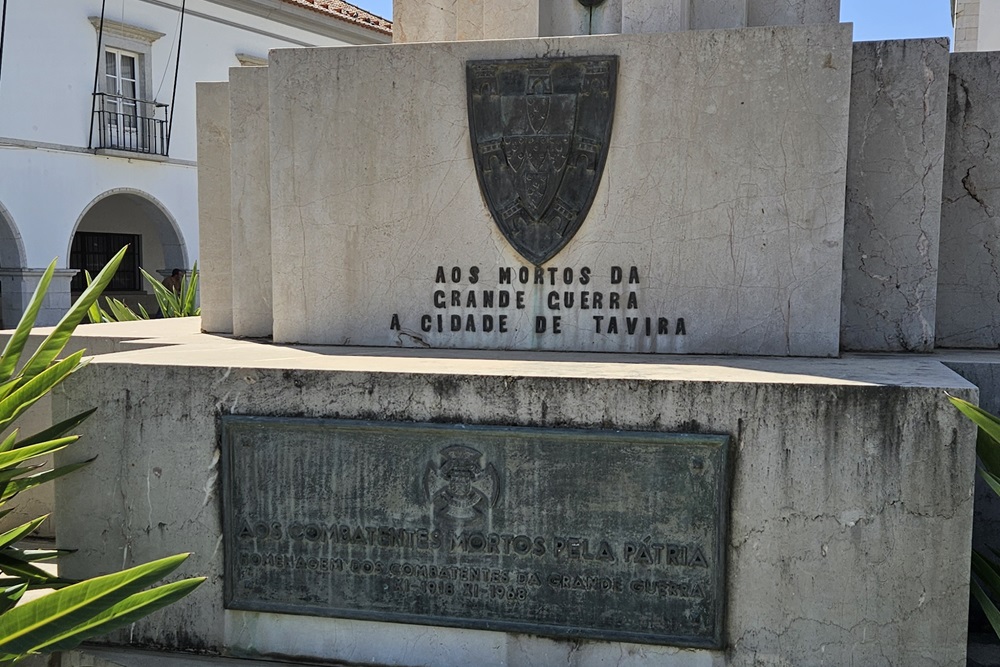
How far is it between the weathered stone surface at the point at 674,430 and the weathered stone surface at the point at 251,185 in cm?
80

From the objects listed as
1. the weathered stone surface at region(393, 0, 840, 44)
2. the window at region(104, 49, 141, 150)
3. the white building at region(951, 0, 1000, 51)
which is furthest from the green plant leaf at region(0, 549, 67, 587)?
the window at region(104, 49, 141, 150)

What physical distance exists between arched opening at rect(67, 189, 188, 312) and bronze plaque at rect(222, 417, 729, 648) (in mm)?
16847

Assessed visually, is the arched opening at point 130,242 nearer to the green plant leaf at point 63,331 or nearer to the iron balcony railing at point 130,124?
the iron balcony railing at point 130,124

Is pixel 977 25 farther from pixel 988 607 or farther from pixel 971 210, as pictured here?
pixel 988 607

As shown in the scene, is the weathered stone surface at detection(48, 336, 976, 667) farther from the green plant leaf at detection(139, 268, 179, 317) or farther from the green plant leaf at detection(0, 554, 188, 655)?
the green plant leaf at detection(139, 268, 179, 317)

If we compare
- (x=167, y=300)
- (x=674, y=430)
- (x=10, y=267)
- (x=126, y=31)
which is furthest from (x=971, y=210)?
(x=126, y=31)

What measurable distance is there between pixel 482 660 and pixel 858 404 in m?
1.32

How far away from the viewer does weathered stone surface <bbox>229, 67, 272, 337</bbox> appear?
3.95 meters

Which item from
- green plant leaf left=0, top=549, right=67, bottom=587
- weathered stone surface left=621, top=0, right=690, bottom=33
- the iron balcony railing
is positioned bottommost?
green plant leaf left=0, top=549, right=67, bottom=587

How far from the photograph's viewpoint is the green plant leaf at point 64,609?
2.33 metres

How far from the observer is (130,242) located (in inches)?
778

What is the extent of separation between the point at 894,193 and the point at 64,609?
293 centimetres

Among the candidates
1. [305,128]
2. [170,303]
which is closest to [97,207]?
[170,303]

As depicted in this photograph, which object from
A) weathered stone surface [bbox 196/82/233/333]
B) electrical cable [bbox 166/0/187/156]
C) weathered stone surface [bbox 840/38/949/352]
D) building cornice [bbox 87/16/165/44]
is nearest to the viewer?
weathered stone surface [bbox 840/38/949/352]
